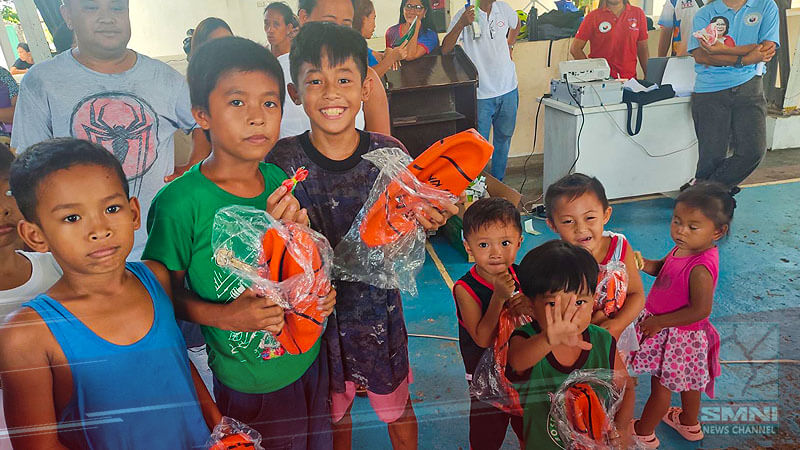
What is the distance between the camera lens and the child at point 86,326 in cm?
66

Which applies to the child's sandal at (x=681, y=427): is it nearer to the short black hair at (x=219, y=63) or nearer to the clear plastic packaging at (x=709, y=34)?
the clear plastic packaging at (x=709, y=34)

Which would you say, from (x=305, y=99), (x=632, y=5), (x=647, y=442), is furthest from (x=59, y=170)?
(x=632, y=5)

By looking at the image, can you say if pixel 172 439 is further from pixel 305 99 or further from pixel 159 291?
pixel 305 99

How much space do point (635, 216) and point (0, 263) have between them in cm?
146

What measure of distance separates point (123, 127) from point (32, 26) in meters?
0.18

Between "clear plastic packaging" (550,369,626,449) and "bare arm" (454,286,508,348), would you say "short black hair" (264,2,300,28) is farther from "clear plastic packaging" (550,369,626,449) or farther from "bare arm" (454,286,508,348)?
"clear plastic packaging" (550,369,626,449)

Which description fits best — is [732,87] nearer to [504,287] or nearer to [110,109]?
[504,287]

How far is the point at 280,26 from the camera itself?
2.69ft

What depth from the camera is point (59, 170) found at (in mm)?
651

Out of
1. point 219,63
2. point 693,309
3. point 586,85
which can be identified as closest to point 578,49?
point 586,85

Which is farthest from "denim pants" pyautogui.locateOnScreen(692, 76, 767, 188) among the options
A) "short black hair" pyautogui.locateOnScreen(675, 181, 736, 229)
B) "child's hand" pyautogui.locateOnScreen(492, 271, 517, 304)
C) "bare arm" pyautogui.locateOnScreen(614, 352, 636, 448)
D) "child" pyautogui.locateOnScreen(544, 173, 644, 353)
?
"child's hand" pyautogui.locateOnScreen(492, 271, 517, 304)

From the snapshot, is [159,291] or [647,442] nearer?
[159,291]

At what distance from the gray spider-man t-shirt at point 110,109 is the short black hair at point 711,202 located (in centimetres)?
110

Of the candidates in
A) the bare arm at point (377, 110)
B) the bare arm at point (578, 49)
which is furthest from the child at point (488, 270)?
the bare arm at point (578, 49)
